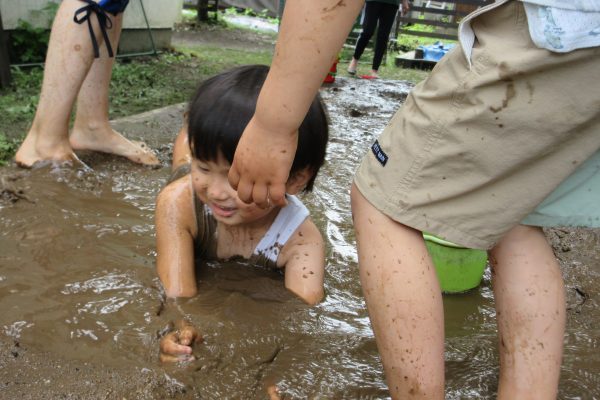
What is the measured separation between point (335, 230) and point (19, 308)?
4.19 ft

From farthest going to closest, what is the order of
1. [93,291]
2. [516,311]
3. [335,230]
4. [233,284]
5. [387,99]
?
[387,99], [335,230], [233,284], [93,291], [516,311]

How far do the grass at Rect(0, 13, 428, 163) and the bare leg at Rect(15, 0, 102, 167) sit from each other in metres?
0.21

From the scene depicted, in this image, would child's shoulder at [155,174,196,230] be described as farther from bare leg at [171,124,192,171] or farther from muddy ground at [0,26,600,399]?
muddy ground at [0,26,600,399]

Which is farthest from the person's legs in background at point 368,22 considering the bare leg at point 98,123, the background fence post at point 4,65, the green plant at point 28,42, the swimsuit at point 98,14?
the swimsuit at point 98,14

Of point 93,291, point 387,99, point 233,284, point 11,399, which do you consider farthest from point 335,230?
point 387,99

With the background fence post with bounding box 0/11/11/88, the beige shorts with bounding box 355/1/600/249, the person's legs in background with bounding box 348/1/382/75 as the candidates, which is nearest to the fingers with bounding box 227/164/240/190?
the beige shorts with bounding box 355/1/600/249

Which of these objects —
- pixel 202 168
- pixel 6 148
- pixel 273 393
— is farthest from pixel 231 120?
pixel 6 148

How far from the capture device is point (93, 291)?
167cm

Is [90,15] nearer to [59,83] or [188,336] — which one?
[59,83]

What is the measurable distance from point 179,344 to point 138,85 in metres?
3.69

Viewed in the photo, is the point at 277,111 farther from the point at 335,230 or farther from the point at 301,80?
the point at 335,230

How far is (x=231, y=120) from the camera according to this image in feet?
5.44

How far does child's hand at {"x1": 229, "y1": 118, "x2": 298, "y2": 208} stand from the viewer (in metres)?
1.13

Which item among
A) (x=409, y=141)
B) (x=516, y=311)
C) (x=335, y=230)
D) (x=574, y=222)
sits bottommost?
(x=335, y=230)
